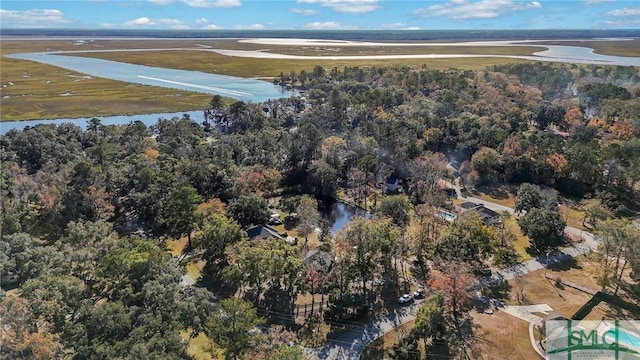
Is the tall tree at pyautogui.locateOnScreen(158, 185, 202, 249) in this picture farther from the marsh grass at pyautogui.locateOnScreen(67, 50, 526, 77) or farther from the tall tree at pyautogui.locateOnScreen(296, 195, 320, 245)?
the marsh grass at pyautogui.locateOnScreen(67, 50, 526, 77)

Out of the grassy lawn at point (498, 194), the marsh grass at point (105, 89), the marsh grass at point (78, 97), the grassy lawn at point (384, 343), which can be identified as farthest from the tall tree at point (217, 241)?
the marsh grass at point (105, 89)

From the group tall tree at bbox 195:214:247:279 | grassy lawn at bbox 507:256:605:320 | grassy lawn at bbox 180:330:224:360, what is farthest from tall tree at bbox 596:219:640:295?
grassy lawn at bbox 180:330:224:360

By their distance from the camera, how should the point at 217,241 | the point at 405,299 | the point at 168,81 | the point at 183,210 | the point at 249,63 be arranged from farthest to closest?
the point at 249,63 < the point at 168,81 < the point at 183,210 < the point at 217,241 < the point at 405,299

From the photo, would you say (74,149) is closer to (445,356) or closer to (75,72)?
(445,356)

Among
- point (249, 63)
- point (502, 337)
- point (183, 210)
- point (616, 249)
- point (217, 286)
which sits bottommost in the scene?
point (502, 337)

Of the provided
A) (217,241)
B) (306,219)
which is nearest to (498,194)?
(306,219)

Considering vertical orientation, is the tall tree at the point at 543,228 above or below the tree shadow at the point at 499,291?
above

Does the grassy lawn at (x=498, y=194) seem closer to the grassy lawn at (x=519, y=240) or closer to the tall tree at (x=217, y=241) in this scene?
the grassy lawn at (x=519, y=240)

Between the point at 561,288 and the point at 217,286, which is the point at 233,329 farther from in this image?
the point at 561,288

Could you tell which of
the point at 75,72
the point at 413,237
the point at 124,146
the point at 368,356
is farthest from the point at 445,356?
the point at 75,72

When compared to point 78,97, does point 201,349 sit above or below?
below
